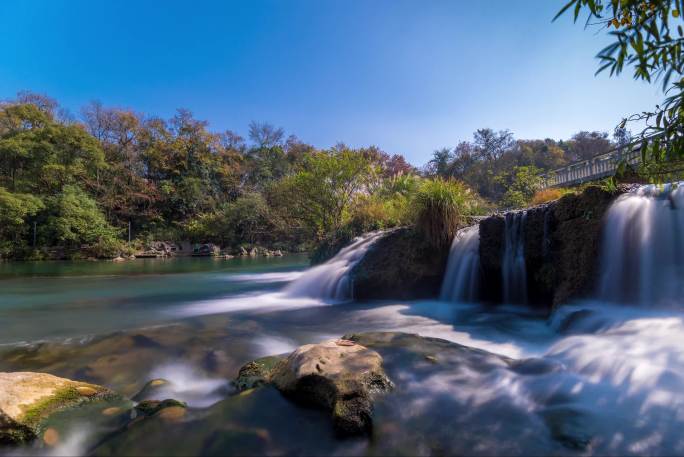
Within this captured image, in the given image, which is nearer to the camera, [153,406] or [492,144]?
[153,406]

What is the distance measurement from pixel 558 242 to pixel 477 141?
38434mm

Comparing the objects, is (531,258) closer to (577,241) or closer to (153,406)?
(577,241)

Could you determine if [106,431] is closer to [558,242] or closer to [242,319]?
[242,319]

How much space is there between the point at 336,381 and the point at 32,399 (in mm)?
1995

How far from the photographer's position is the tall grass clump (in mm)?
7328

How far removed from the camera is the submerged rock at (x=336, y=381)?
6.95 ft

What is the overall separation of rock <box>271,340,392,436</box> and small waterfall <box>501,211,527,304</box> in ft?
13.6

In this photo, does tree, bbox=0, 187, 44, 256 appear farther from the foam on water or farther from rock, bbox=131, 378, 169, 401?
rock, bbox=131, 378, 169, 401

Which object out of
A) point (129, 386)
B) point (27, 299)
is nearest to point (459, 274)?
point (129, 386)

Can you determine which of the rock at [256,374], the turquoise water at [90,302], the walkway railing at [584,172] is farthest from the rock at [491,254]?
the walkway railing at [584,172]

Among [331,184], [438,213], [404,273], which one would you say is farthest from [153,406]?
[331,184]

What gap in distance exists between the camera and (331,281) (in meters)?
7.93

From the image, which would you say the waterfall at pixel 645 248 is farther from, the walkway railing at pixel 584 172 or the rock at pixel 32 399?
the walkway railing at pixel 584 172

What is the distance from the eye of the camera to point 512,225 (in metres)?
6.09
